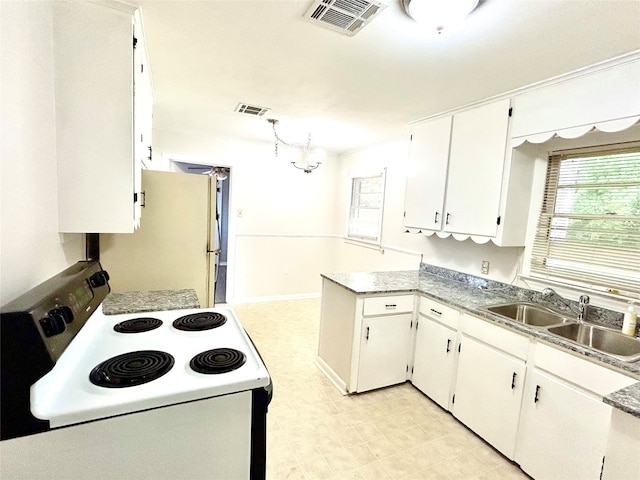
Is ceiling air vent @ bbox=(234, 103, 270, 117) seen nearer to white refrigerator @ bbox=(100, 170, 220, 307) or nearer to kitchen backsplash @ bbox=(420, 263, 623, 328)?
white refrigerator @ bbox=(100, 170, 220, 307)

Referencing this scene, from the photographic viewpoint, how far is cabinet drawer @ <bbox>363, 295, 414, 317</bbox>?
8.12 feet

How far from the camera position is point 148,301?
1919 mm

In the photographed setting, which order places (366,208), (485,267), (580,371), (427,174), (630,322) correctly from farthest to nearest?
1. (366,208)
2. (427,174)
3. (485,267)
4. (630,322)
5. (580,371)

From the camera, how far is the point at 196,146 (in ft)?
13.8

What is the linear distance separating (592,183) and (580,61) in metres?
0.78

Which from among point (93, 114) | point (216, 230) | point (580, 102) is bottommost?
point (216, 230)

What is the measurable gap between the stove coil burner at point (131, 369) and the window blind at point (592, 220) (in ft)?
8.13

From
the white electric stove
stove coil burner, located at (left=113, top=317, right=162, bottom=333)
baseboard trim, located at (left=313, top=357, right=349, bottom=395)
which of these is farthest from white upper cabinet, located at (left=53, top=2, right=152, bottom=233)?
baseboard trim, located at (left=313, top=357, right=349, bottom=395)

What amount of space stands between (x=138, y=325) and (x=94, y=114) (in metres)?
0.94

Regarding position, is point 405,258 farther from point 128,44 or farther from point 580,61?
point 128,44

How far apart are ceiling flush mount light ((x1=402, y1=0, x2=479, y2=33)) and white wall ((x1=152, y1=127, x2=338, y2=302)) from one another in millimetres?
3450

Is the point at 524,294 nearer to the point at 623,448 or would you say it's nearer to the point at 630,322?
the point at 630,322

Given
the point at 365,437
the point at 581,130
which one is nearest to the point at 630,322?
the point at 581,130

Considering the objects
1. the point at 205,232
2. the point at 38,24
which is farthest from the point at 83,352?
the point at 205,232
